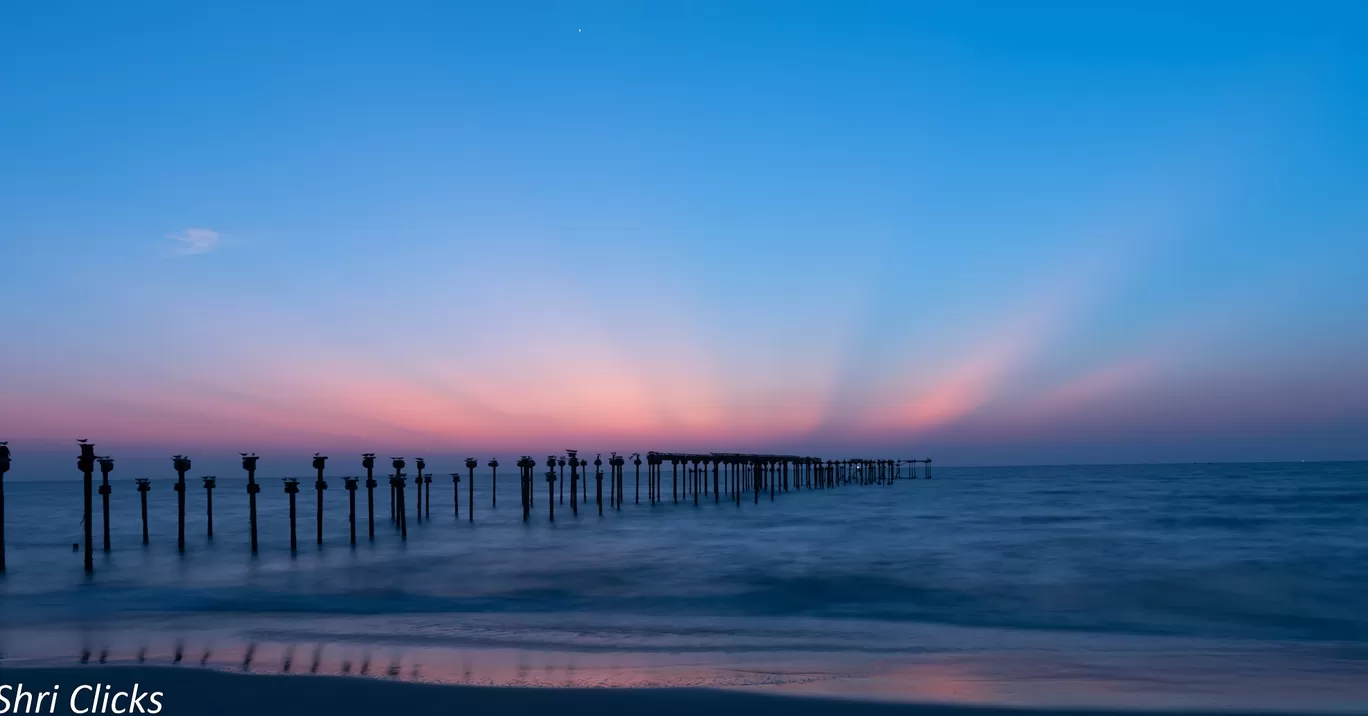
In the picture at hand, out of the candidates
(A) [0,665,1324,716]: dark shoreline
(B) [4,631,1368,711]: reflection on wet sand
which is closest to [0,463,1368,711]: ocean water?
(B) [4,631,1368,711]: reflection on wet sand

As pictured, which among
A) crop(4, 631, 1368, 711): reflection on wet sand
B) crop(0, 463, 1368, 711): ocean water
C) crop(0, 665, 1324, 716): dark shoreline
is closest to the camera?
crop(0, 665, 1324, 716): dark shoreline

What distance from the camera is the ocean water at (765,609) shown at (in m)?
11.6

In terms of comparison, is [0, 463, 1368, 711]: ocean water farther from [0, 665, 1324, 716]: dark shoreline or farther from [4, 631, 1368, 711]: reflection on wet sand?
[0, 665, 1324, 716]: dark shoreline

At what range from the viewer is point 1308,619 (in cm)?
1916

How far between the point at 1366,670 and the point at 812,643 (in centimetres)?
732

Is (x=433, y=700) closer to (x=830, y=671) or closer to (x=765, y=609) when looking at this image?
(x=830, y=671)

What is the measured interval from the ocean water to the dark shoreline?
584 mm

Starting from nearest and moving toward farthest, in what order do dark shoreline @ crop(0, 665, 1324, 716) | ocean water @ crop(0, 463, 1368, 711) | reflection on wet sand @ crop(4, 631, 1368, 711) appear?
dark shoreline @ crop(0, 665, 1324, 716)
reflection on wet sand @ crop(4, 631, 1368, 711)
ocean water @ crop(0, 463, 1368, 711)

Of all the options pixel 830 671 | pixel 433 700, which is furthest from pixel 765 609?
pixel 433 700

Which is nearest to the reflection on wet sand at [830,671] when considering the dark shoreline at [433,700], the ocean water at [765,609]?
the ocean water at [765,609]

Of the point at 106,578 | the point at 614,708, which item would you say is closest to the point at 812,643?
the point at 614,708

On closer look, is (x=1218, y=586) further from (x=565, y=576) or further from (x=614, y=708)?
(x=614, y=708)

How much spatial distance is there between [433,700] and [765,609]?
11.2 meters

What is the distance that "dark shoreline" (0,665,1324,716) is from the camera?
9273 mm
